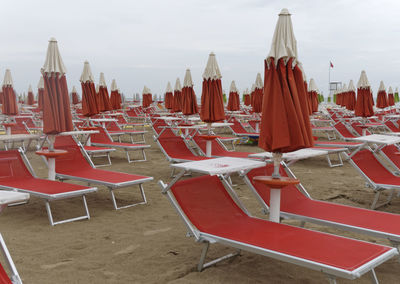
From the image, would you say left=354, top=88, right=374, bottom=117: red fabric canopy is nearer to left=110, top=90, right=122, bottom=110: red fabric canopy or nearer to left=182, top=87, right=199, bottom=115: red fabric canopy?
left=182, top=87, right=199, bottom=115: red fabric canopy

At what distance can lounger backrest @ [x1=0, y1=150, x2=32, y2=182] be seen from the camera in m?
5.40

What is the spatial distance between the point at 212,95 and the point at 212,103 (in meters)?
0.15

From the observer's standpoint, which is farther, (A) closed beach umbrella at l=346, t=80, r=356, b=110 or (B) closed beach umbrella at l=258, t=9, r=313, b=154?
(A) closed beach umbrella at l=346, t=80, r=356, b=110

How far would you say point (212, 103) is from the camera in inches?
302

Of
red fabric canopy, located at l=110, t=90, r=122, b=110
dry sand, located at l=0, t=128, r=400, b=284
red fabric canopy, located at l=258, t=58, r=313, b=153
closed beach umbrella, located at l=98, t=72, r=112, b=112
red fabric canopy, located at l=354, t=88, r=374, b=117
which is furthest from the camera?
red fabric canopy, located at l=110, t=90, r=122, b=110

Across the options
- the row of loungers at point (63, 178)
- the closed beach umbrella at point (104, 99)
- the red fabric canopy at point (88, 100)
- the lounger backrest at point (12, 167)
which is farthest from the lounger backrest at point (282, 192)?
the closed beach umbrella at point (104, 99)

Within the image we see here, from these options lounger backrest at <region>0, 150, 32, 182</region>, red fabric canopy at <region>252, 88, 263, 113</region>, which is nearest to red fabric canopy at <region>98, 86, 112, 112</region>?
red fabric canopy at <region>252, 88, 263, 113</region>

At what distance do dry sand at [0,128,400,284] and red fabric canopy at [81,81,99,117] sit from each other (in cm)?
393

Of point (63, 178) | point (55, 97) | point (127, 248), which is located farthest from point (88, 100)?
point (127, 248)

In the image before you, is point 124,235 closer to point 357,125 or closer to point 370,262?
point 370,262

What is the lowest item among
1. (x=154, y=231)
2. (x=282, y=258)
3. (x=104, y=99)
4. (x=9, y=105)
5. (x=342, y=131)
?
(x=154, y=231)

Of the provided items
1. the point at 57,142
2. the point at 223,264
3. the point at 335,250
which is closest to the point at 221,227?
the point at 223,264

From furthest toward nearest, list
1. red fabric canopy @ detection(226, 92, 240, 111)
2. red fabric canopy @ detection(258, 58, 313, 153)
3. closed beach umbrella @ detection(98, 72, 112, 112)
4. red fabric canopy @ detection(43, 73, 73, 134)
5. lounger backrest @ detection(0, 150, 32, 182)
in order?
red fabric canopy @ detection(226, 92, 240, 111) → closed beach umbrella @ detection(98, 72, 112, 112) → red fabric canopy @ detection(43, 73, 73, 134) → lounger backrest @ detection(0, 150, 32, 182) → red fabric canopy @ detection(258, 58, 313, 153)

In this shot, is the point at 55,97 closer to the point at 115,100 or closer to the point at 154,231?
the point at 154,231
